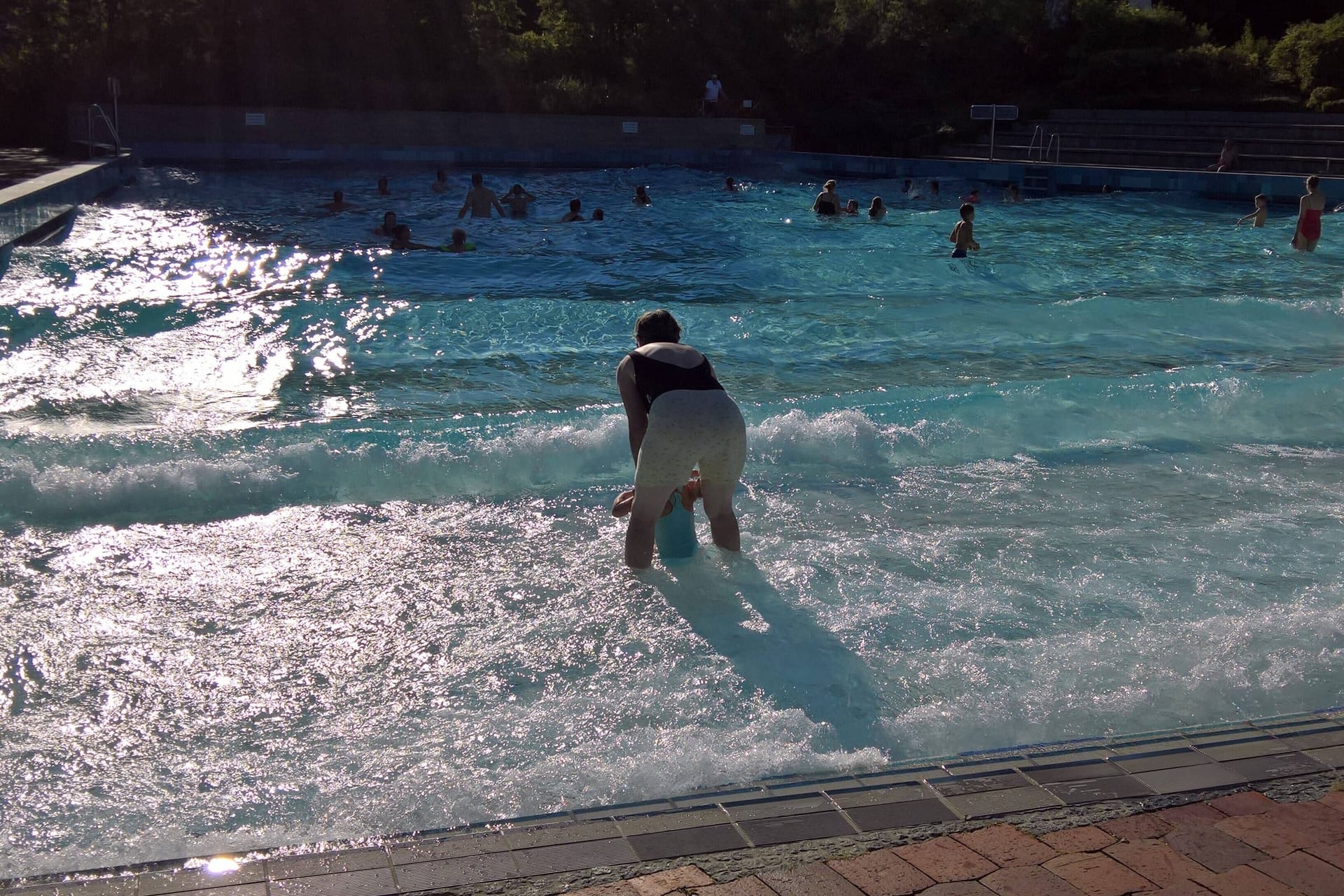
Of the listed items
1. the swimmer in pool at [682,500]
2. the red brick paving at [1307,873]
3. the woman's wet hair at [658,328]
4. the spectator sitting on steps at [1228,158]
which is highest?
the spectator sitting on steps at [1228,158]

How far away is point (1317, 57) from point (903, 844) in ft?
108

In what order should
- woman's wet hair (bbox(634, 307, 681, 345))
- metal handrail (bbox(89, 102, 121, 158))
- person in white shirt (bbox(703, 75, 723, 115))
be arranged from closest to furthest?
woman's wet hair (bbox(634, 307, 681, 345)), metal handrail (bbox(89, 102, 121, 158)), person in white shirt (bbox(703, 75, 723, 115))

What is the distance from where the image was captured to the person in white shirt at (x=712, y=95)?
33.8 metres

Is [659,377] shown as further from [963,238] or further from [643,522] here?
[963,238]

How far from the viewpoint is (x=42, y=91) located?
27734 millimetres

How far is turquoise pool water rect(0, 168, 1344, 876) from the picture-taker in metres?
3.61

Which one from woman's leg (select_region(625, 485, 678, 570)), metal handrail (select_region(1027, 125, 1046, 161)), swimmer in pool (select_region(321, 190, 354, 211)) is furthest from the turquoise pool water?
metal handrail (select_region(1027, 125, 1046, 161))

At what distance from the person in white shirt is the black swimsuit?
30.8m

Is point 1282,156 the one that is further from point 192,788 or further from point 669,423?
point 192,788

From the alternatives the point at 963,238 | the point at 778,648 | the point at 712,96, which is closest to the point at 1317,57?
the point at 712,96

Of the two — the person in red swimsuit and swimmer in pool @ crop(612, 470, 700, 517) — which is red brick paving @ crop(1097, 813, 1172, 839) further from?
the person in red swimsuit

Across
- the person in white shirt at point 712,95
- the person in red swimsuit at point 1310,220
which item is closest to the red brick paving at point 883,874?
the person in red swimsuit at point 1310,220

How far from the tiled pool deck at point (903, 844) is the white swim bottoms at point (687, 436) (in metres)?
1.74

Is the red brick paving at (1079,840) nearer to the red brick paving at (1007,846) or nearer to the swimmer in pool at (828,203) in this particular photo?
the red brick paving at (1007,846)
